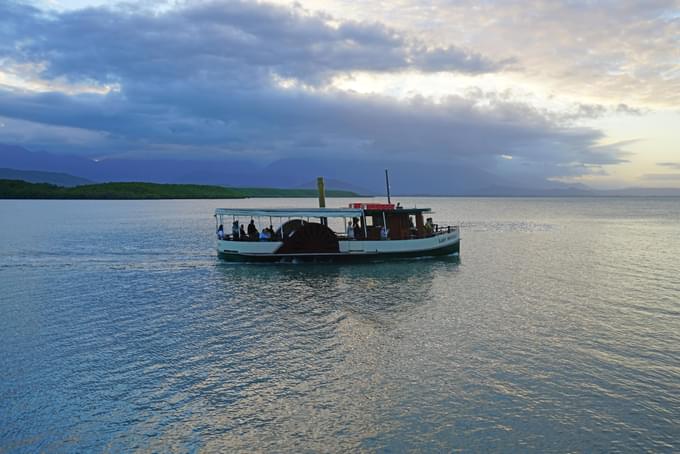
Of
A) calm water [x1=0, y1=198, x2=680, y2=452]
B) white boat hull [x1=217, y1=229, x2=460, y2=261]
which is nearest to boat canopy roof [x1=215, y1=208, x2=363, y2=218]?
white boat hull [x1=217, y1=229, x2=460, y2=261]

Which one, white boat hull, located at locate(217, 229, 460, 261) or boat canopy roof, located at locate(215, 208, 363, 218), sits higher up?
boat canopy roof, located at locate(215, 208, 363, 218)

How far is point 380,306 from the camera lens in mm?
26891

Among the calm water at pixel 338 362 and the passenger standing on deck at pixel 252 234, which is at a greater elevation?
the passenger standing on deck at pixel 252 234

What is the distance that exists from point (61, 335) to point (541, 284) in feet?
92.6

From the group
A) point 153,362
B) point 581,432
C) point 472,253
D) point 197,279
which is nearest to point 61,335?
point 153,362

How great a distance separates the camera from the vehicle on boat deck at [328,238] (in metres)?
41.7

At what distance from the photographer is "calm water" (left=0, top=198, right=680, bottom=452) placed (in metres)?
12.8

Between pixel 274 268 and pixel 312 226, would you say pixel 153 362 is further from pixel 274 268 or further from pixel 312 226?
pixel 312 226

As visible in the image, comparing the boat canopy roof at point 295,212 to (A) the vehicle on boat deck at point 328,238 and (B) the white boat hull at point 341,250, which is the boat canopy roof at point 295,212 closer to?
(A) the vehicle on boat deck at point 328,238

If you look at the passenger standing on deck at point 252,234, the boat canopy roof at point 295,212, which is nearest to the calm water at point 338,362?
the boat canopy roof at point 295,212

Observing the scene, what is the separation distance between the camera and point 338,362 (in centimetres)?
1788

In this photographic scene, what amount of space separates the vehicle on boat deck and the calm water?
5754mm

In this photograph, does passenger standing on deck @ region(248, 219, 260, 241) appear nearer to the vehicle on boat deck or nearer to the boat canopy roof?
the vehicle on boat deck

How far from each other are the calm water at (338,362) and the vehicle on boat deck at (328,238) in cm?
575
